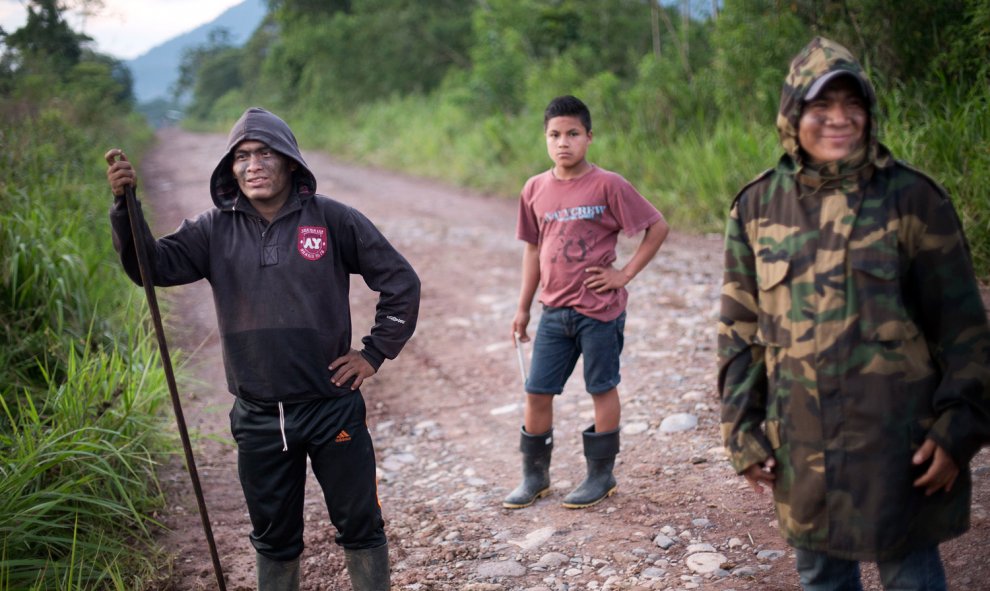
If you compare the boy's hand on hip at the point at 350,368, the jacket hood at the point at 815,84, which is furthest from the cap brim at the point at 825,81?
the boy's hand on hip at the point at 350,368

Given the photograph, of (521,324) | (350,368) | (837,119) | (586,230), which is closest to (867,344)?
(837,119)

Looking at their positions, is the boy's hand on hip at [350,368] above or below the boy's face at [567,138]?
below

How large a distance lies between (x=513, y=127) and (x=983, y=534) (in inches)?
464

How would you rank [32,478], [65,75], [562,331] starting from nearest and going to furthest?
[32,478] < [562,331] < [65,75]

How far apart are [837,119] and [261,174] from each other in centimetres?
187

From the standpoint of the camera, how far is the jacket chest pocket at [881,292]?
6.77ft

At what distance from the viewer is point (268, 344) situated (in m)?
2.94

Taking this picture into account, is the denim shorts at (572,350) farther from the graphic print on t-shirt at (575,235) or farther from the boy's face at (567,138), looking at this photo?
the boy's face at (567,138)

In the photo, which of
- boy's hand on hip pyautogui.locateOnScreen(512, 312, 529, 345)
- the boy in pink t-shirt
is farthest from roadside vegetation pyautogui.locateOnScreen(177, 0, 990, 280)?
boy's hand on hip pyautogui.locateOnScreen(512, 312, 529, 345)

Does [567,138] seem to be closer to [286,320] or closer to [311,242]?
[311,242]

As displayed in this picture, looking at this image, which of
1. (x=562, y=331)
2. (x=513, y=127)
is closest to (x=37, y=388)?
(x=562, y=331)

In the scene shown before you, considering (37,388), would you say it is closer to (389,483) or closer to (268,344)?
(389,483)

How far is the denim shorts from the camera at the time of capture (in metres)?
3.87

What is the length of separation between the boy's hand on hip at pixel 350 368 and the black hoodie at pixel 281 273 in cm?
3
